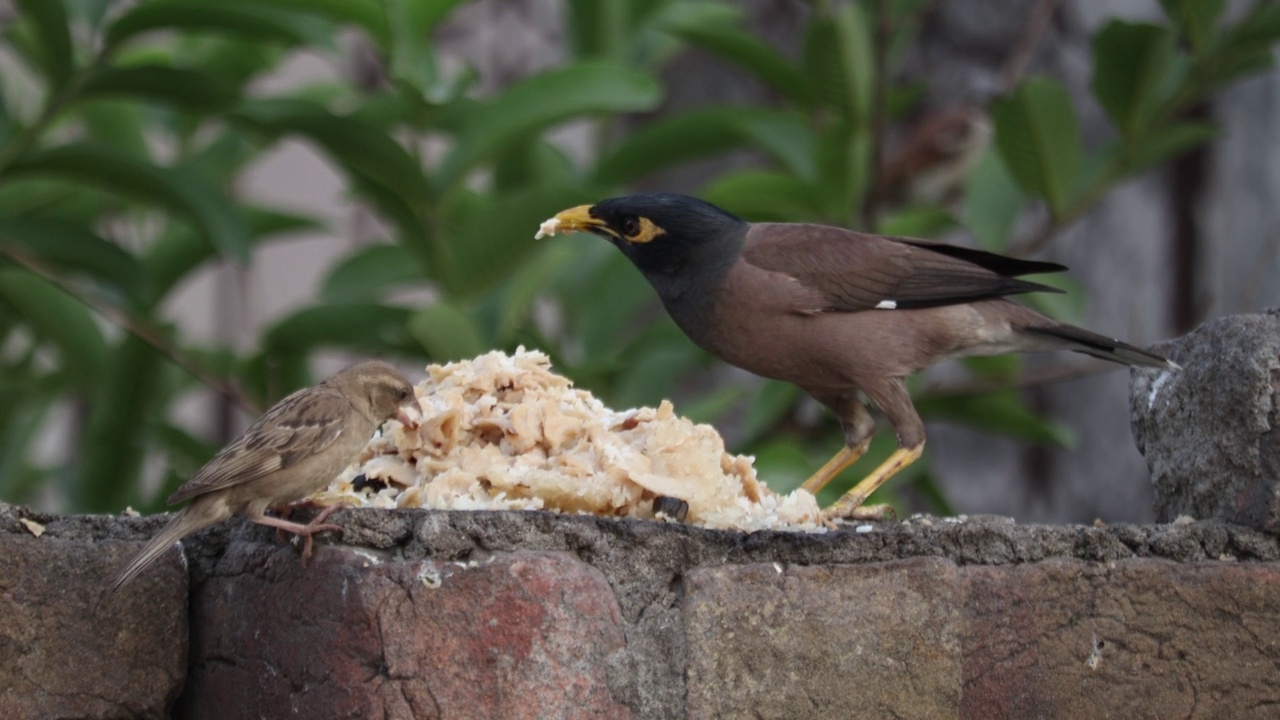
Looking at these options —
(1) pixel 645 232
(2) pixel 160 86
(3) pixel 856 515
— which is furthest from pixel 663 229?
(2) pixel 160 86

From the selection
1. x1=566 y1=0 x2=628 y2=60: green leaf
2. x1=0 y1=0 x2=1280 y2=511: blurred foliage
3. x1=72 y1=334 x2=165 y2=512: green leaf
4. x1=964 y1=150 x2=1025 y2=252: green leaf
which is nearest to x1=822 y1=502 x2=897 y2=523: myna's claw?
x1=0 y1=0 x2=1280 y2=511: blurred foliage

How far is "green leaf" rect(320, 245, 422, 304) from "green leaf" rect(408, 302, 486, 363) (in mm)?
641

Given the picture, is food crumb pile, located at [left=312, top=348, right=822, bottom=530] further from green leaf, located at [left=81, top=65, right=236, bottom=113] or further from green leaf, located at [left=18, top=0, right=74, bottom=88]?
green leaf, located at [left=18, top=0, right=74, bottom=88]

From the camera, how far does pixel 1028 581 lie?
9.27 ft

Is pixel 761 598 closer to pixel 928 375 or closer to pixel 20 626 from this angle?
pixel 20 626

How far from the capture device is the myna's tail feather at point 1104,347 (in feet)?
10.9

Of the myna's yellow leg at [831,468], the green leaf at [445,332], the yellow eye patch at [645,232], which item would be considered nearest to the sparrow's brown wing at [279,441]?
the yellow eye patch at [645,232]

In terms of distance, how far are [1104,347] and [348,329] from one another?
2.56m

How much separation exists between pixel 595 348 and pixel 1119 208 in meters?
2.84

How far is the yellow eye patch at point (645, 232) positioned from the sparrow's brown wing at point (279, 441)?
120cm

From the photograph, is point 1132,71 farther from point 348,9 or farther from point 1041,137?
point 348,9

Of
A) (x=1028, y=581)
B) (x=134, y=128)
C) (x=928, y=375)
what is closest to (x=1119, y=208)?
(x=928, y=375)

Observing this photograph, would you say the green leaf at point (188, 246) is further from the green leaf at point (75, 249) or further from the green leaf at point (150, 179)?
the green leaf at point (150, 179)

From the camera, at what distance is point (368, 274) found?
5.61 meters
